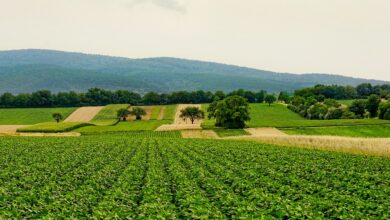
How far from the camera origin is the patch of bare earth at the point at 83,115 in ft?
511

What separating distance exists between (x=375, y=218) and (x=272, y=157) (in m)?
24.9

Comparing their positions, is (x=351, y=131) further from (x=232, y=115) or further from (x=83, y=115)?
(x=83, y=115)

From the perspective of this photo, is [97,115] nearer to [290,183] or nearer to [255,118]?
[255,118]

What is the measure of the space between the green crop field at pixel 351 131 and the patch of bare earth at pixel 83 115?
3300 inches

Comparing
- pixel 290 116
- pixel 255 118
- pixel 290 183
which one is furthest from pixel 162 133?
pixel 290 183

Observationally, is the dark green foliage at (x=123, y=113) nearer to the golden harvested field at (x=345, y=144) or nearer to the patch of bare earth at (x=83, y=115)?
the patch of bare earth at (x=83, y=115)

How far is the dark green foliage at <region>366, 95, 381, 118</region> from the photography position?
141625 mm

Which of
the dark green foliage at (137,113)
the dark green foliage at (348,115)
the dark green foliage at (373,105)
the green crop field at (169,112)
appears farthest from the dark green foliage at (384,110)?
the dark green foliage at (137,113)

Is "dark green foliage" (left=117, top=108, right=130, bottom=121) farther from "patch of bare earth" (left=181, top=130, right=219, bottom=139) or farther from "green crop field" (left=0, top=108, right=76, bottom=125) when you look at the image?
"patch of bare earth" (left=181, top=130, right=219, bottom=139)

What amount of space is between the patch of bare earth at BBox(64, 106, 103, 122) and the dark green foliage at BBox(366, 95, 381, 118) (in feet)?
330

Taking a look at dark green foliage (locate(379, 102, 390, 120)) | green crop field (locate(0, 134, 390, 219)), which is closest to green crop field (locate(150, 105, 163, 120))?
dark green foliage (locate(379, 102, 390, 120))

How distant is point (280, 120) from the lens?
5404 inches

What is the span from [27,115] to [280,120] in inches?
3779

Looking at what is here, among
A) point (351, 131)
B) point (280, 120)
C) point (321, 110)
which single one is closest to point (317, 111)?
point (321, 110)
